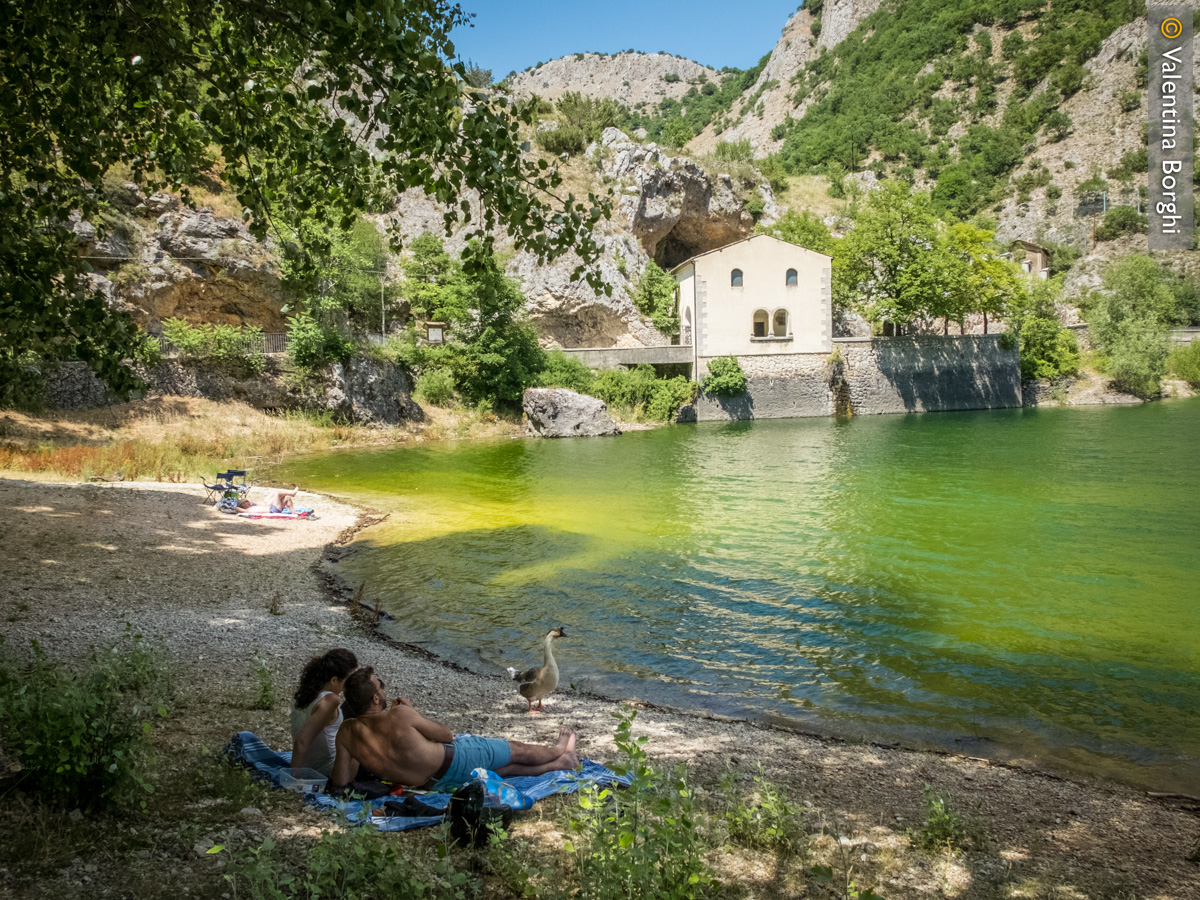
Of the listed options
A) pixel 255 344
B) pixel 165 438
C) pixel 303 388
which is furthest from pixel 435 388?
pixel 165 438

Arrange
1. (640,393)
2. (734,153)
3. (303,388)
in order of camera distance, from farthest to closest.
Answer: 1. (734,153)
2. (640,393)
3. (303,388)

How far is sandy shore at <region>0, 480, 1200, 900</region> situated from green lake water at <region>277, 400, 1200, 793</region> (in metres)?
0.69

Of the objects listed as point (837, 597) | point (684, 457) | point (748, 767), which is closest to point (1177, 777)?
point (748, 767)

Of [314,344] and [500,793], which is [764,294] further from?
[500,793]

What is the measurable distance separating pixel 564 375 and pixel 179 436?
61.9 feet

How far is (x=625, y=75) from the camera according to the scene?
160 metres

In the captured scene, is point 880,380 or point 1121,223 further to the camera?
point 1121,223

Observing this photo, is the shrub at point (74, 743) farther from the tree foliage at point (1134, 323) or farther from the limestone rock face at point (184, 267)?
the tree foliage at point (1134, 323)

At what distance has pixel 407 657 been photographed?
7.96 meters

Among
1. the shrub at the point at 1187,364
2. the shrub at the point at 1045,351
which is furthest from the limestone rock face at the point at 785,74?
the shrub at the point at 1187,364

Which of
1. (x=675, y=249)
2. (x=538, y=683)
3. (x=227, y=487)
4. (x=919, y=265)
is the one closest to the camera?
(x=538, y=683)

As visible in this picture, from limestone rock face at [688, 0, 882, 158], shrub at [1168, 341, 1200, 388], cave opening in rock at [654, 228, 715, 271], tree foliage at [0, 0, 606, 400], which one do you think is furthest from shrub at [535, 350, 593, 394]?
limestone rock face at [688, 0, 882, 158]

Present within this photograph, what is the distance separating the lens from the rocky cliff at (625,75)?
15625 centimetres

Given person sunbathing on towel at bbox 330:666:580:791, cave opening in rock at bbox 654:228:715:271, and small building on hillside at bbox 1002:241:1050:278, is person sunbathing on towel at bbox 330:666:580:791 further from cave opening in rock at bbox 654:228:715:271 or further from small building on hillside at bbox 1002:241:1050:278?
small building on hillside at bbox 1002:241:1050:278
